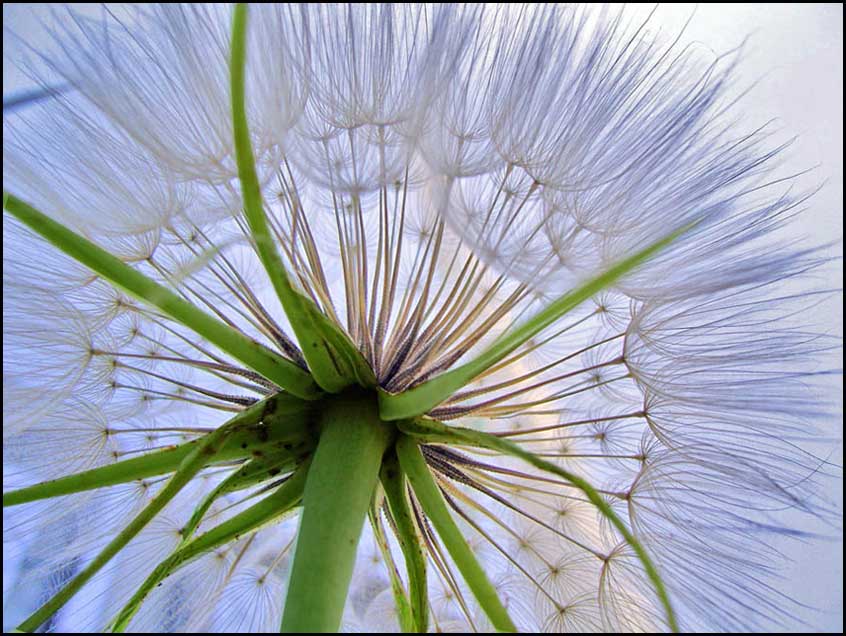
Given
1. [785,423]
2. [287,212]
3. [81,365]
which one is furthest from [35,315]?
[785,423]

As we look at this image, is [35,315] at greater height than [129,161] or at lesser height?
lesser

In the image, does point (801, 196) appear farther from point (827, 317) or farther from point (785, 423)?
point (785, 423)

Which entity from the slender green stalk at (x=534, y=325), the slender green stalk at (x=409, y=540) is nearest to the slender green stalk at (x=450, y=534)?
the slender green stalk at (x=409, y=540)

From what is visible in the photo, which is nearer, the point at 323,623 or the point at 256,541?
the point at 323,623

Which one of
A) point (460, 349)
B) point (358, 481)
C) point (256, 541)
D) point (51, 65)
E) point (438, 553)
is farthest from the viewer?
point (256, 541)

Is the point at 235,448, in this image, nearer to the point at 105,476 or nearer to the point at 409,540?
the point at 105,476

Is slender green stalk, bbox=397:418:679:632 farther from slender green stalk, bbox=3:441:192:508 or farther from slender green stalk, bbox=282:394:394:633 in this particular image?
slender green stalk, bbox=3:441:192:508

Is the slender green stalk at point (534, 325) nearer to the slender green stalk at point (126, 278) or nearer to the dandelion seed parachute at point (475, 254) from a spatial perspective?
the dandelion seed parachute at point (475, 254)

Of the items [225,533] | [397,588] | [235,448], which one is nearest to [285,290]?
[235,448]
